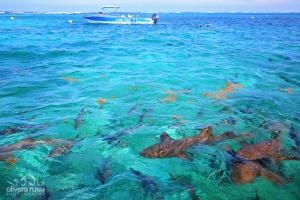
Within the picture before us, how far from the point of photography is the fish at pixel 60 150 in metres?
7.04

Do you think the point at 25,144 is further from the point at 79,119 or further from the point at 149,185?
the point at 149,185

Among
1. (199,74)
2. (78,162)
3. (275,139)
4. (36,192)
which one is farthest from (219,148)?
(199,74)

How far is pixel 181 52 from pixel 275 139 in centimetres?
1693

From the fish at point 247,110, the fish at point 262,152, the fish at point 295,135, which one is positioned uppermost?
the fish at point 262,152

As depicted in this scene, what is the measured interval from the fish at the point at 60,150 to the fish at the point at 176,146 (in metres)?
1.86

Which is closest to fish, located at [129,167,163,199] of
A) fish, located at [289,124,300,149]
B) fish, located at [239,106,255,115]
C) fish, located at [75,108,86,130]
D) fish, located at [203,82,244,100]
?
fish, located at [75,108,86,130]

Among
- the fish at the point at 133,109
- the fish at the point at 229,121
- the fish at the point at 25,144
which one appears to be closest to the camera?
the fish at the point at 25,144

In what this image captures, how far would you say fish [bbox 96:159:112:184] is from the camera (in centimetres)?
617

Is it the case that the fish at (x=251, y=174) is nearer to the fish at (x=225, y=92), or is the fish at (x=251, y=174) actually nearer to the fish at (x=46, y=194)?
the fish at (x=46, y=194)

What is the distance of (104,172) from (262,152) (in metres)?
3.58

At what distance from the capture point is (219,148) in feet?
23.3

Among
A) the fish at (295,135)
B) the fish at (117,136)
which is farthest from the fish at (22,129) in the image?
the fish at (295,135)

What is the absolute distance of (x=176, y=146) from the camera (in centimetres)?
707

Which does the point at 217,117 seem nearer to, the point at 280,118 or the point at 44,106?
the point at 280,118
